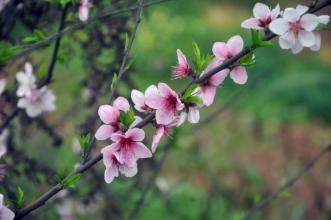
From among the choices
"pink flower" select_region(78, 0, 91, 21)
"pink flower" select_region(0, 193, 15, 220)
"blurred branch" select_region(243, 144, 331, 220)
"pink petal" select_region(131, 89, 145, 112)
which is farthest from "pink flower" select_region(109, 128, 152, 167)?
"blurred branch" select_region(243, 144, 331, 220)

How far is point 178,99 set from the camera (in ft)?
5.00

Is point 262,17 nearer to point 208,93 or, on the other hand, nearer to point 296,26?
point 296,26

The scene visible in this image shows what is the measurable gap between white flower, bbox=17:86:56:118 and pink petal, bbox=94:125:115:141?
2.53ft

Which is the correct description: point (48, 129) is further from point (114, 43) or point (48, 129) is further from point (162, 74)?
point (162, 74)

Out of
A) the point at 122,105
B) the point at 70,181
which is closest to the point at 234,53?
the point at 122,105

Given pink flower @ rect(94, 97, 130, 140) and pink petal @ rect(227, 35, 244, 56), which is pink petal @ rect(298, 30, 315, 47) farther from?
pink flower @ rect(94, 97, 130, 140)

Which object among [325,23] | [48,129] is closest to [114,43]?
[48,129]

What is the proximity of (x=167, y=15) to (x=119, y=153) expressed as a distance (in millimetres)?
10152

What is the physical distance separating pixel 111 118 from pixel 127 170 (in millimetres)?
146

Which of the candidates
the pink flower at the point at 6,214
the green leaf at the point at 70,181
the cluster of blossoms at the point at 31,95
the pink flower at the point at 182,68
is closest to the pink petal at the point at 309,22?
the pink flower at the point at 182,68

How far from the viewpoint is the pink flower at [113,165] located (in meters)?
1.54

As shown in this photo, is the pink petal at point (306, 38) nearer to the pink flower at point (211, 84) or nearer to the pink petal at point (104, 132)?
the pink flower at point (211, 84)

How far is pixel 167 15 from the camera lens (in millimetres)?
11523

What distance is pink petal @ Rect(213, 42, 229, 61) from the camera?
1621 mm
